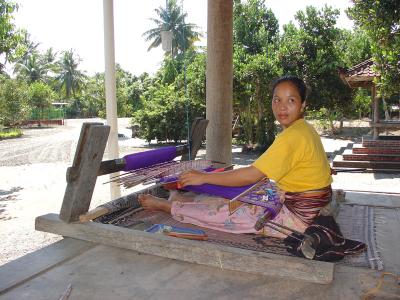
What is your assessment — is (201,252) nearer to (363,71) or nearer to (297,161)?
(297,161)

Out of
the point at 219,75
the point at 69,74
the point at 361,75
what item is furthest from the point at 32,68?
the point at 219,75

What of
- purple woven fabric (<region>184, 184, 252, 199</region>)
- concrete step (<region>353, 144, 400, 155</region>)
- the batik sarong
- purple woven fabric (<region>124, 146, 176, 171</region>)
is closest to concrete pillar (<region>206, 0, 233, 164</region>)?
purple woven fabric (<region>124, 146, 176, 171</region>)

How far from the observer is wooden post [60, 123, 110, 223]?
288 cm

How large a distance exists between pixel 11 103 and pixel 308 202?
29.5m

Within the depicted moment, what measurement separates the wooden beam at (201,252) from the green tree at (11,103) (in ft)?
91.2

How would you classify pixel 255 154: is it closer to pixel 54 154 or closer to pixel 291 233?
pixel 54 154

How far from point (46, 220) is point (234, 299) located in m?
1.61

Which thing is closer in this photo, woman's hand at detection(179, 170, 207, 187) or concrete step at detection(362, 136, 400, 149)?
woman's hand at detection(179, 170, 207, 187)

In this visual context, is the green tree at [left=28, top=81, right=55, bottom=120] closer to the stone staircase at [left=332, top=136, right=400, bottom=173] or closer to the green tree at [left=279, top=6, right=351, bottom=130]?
the green tree at [left=279, top=6, right=351, bottom=130]

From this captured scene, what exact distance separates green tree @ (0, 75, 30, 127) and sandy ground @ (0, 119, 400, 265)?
344 inches

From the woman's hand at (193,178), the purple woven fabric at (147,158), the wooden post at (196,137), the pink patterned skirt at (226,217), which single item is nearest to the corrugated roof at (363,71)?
the wooden post at (196,137)

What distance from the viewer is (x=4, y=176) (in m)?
13.4

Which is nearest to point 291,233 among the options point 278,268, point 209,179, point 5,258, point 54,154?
point 278,268

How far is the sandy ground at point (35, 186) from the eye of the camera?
7043 millimetres
